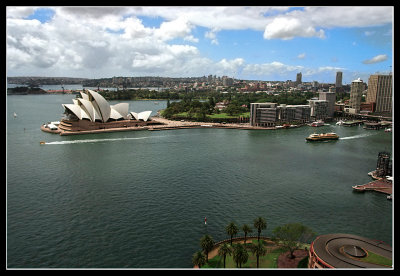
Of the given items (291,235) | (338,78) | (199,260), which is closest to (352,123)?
(291,235)

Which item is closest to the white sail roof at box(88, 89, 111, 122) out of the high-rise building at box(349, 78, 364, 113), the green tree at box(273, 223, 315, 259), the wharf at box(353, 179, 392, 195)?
the wharf at box(353, 179, 392, 195)

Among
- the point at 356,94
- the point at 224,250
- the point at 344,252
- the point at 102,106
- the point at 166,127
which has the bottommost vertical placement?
the point at 224,250

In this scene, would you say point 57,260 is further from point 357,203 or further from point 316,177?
point 316,177

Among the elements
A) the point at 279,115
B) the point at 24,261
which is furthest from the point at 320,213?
the point at 279,115

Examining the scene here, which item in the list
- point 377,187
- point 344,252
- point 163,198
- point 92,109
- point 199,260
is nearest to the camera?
point 344,252

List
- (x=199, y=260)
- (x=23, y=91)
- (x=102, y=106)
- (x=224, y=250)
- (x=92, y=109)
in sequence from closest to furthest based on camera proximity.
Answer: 1. (x=199, y=260)
2. (x=224, y=250)
3. (x=92, y=109)
4. (x=102, y=106)
5. (x=23, y=91)

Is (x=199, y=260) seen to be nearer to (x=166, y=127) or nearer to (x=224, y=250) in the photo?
(x=224, y=250)

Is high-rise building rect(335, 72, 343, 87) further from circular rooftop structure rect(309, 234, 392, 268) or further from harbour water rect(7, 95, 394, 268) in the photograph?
circular rooftop structure rect(309, 234, 392, 268)

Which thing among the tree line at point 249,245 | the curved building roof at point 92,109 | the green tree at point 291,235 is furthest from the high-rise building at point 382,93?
the green tree at point 291,235
